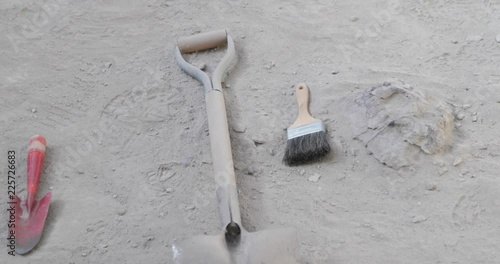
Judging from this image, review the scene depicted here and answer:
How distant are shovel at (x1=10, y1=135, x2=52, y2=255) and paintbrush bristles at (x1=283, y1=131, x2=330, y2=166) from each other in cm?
91

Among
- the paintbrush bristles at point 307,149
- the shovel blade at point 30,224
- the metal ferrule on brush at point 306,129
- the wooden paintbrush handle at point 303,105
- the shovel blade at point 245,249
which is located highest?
the wooden paintbrush handle at point 303,105

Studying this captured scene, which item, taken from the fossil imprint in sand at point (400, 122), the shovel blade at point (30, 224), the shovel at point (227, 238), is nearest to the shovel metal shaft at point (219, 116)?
the shovel at point (227, 238)

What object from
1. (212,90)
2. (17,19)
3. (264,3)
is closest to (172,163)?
(212,90)

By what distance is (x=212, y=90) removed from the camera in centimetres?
238

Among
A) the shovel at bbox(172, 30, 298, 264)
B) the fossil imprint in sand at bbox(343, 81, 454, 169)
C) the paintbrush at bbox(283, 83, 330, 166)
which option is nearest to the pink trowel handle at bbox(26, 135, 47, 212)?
the shovel at bbox(172, 30, 298, 264)

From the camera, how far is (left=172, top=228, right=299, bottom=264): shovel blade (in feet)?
6.03

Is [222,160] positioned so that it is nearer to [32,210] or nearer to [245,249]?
[245,249]

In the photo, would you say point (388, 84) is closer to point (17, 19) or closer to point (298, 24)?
point (298, 24)

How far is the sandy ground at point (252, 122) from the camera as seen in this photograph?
77.7 inches

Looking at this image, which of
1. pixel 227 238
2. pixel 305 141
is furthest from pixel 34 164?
pixel 305 141

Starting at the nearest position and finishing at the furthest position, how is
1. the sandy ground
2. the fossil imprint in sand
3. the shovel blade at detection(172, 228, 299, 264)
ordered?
the shovel blade at detection(172, 228, 299, 264)
the sandy ground
the fossil imprint in sand

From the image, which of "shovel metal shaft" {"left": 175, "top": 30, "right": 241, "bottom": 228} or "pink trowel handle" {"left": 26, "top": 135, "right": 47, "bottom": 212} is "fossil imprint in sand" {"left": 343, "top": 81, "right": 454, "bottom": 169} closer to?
"shovel metal shaft" {"left": 175, "top": 30, "right": 241, "bottom": 228}

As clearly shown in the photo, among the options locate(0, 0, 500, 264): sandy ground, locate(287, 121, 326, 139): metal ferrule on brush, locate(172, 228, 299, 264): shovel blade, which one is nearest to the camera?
locate(172, 228, 299, 264): shovel blade

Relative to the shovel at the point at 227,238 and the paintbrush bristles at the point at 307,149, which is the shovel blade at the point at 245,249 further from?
the paintbrush bristles at the point at 307,149
